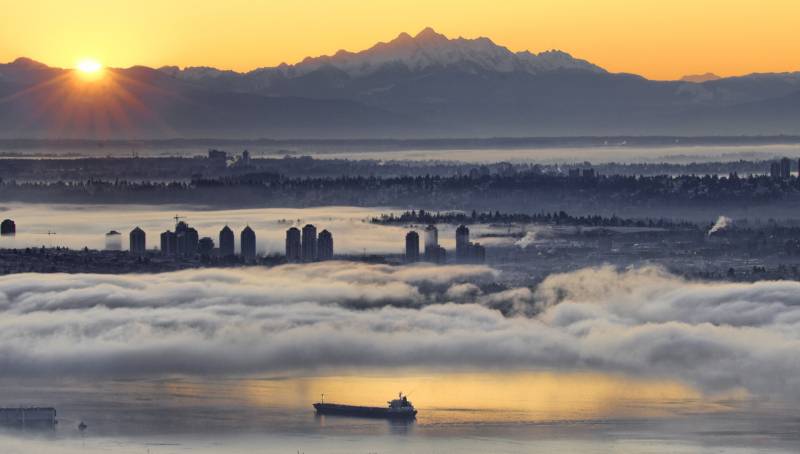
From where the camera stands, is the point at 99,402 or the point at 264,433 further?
the point at 99,402

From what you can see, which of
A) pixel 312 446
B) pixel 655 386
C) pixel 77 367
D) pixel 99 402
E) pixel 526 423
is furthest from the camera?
pixel 77 367

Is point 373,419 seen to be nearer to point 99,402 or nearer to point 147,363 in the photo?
point 99,402

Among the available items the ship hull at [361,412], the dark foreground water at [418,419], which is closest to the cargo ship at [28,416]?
the dark foreground water at [418,419]

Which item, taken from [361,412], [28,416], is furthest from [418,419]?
[28,416]

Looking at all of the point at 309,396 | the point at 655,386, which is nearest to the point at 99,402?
the point at 309,396

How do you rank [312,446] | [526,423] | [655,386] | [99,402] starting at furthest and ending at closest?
1. [655,386]
2. [99,402]
3. [526,423]
4. [312,446]

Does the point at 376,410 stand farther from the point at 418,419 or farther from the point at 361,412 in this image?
the point at 418,419

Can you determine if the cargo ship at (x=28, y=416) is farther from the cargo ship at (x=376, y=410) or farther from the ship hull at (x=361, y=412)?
the cargo ship at (x=376, y=410)
